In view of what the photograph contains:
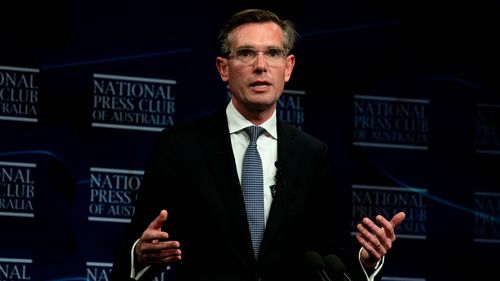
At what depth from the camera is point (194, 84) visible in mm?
5336

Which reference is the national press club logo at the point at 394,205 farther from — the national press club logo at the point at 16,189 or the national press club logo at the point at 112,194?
the national press club logo at the point at 16,189

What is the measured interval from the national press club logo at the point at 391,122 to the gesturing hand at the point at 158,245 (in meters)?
2.46

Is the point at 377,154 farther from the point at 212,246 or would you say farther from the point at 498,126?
the point at 212,246

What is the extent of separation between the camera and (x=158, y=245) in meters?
3.26

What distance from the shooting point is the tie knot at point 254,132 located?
→ 3719 mm

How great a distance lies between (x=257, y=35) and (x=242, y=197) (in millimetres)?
651

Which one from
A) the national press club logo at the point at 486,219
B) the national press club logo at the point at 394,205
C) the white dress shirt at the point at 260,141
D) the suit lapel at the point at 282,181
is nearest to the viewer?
the suit lapel at the point at 282,181

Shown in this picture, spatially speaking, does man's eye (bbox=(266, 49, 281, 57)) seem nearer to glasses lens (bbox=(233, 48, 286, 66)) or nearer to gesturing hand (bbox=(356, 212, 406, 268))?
glasses lens (bbox=(233, 48, 286, 66))

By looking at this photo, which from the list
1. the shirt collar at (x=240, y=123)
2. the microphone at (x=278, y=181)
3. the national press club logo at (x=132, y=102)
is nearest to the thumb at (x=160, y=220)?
the microphone at (x=278, y=181)

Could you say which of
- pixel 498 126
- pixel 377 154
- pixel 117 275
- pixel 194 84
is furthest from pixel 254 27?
pixel 498 126

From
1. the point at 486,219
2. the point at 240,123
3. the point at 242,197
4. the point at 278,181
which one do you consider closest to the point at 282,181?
the point at 278,181

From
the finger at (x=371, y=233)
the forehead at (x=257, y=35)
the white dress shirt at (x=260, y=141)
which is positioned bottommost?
the finger at (x=371, y=233)

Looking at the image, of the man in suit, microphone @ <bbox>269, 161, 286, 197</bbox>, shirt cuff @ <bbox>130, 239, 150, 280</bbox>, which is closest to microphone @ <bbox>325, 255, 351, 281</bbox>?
the man in suit

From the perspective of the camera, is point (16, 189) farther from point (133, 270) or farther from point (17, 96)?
point (133, 270)
